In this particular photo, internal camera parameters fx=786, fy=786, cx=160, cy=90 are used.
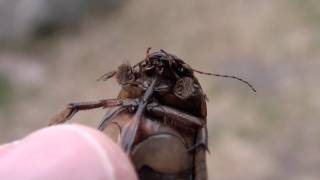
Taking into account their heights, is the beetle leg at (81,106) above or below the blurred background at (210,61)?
below

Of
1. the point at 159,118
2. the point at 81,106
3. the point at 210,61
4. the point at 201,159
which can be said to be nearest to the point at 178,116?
the point at 159,118

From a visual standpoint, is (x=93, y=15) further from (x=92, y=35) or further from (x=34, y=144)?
(x=34, y=144)

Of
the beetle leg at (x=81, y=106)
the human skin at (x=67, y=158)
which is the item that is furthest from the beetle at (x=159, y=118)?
the human skin at (x=67, y=158)

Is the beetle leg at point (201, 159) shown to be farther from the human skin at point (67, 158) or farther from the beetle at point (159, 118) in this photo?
the human skin at point (67, 158)

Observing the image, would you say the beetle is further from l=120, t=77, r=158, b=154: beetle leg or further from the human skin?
the human skin

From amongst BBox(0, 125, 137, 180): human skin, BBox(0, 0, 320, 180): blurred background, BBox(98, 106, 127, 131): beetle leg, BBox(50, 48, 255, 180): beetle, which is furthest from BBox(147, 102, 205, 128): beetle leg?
BBox(0, 0, 320, 180): blurred background

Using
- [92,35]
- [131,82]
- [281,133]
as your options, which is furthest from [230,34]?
[131,82]
